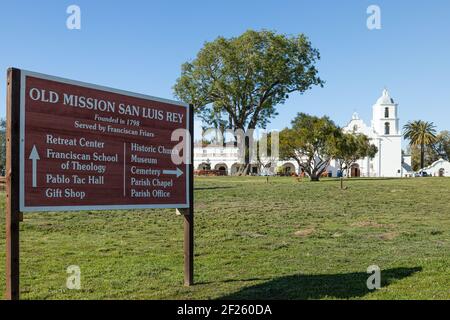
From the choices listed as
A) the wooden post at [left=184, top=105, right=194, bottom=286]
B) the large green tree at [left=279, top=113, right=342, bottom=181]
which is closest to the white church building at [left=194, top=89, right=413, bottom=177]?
the large green tree at [left=279, top=113, right=342, bottom=181]

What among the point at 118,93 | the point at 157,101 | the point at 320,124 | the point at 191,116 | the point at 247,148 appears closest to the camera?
the point at 118,93

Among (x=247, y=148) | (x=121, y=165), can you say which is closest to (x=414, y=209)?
(x=121, y=165)

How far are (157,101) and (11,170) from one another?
93.3 inches

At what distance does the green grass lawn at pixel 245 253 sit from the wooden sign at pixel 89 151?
41.9 inches

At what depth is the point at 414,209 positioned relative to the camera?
62.1ft

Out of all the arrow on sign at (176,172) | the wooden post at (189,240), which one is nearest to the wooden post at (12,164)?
the arrow on sign at (176,172)

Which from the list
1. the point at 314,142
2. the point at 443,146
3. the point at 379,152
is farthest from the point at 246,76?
the point at 443,146

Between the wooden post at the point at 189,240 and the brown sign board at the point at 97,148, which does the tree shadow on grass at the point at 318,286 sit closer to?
the wooden post at the point at 189,240

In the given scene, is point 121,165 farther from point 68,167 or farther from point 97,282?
point 97,282

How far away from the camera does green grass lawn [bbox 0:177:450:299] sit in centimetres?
718

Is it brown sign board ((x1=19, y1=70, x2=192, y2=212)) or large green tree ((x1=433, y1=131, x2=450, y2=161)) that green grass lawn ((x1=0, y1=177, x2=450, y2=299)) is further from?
large green tree ((x1=433, y1=131, x2=450, y2=161))

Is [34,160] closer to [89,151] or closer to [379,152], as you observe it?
[89,151]

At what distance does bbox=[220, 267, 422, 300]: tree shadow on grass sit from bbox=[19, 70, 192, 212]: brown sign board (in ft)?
5.46

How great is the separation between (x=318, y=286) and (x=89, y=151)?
342 centimetres
